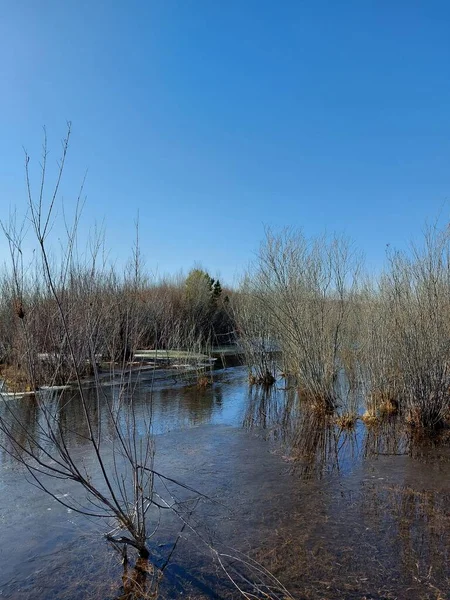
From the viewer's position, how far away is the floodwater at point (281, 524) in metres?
2.97

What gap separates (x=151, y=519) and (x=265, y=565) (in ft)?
4.01

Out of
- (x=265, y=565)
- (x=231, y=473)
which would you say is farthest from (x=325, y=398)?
(x=265, y=565)

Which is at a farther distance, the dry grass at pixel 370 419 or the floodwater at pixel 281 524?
the dry grass at pixel 370 419

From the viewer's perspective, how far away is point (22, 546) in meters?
3.46

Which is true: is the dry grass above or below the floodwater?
above

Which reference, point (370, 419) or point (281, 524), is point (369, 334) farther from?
point (281, 524)

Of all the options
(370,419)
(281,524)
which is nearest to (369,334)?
(370,419)

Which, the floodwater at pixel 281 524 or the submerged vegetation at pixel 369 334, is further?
the submerged vegetation at pixel 369 334

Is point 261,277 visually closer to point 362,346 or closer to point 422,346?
point 362,346

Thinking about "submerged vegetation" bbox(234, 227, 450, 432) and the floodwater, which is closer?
the floodwater

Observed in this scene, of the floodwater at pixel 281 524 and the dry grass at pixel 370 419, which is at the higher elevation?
the dry grass at pixel 370 419

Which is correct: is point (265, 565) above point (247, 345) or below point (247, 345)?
below

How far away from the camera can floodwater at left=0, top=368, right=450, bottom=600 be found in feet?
9.73

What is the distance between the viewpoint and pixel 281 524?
380 cm
